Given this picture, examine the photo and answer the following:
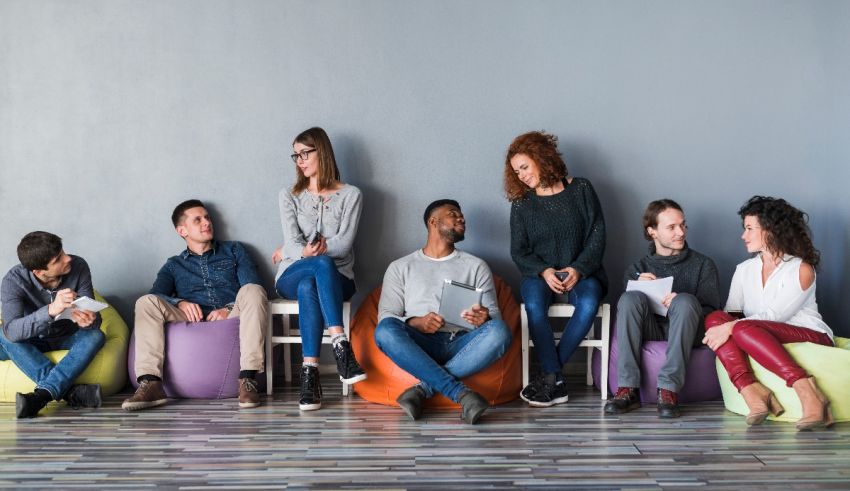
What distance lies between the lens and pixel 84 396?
3854mm

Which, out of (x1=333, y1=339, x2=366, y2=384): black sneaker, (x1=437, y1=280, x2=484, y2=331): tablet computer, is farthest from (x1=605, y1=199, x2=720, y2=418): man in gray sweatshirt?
(x1=333, y1=339, x2=366, y2=384): black sneaker

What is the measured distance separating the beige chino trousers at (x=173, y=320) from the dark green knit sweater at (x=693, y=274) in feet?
6.55

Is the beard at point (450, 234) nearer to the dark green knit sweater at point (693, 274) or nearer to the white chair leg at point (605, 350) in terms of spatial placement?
the white chair leg at point (605, 350)

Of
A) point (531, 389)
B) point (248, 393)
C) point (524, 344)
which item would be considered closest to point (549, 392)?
point (531, 389)

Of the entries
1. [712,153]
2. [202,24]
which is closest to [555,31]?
[712,153]

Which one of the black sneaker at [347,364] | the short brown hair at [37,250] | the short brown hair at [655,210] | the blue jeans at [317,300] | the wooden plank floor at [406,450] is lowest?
the wooden plank floor at [406,450]

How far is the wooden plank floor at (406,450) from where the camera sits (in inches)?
109

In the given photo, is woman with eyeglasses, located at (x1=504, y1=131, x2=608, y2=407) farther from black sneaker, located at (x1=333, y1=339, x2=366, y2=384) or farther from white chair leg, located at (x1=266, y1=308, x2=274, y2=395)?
white chair leg, located at (x1=266, y1=308, x2=274, y2=395)

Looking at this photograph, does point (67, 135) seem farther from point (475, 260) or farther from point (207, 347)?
point (475, 260)

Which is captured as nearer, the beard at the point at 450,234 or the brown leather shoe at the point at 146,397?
the brown leather shoe at the point at 146,397

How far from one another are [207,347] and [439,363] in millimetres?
1194

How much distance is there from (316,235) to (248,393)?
3.10 feet

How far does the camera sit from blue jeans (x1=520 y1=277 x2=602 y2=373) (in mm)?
4008

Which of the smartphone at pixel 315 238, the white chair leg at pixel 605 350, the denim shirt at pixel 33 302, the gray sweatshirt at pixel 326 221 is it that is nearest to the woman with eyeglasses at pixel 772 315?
the white chair leg at pixel 605 350
